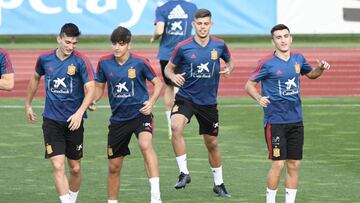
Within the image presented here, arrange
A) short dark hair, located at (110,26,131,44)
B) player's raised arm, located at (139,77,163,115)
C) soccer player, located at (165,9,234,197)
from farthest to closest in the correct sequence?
soccer player, located at (165,9,234,197) < player's raised arm, located at (139,77,163,115) < short dark hair, located at (110,26,131,44)

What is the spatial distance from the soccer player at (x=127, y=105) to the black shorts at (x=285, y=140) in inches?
48.8

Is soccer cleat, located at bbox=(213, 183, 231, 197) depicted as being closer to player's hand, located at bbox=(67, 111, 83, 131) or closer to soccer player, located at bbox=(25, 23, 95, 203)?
soccer player, located at bbox=(25, 23, 95, 203)

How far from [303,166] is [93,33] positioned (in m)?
15.5

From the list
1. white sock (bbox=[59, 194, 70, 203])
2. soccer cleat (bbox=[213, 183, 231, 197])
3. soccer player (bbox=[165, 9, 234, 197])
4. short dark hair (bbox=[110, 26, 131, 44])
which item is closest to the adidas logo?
soccer player (bbox=[165, 9, 234, 197])

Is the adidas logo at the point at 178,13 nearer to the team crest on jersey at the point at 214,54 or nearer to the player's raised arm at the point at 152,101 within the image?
the team crest on jersey at the point at 214,54

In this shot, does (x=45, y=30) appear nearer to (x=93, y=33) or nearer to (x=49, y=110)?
(x=93, y=33)

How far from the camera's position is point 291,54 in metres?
12.3

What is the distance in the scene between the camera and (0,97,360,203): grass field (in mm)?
13695

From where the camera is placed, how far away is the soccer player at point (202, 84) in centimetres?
1382

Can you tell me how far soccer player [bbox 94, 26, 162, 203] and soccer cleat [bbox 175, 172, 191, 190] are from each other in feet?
5.88

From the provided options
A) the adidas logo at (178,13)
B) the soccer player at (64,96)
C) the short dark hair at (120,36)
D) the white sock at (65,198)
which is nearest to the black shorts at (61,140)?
the soccer player at (64,96)

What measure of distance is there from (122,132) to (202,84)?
1.87m

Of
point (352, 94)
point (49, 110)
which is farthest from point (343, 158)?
point (352, 94)

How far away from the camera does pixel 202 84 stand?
45.7ft
